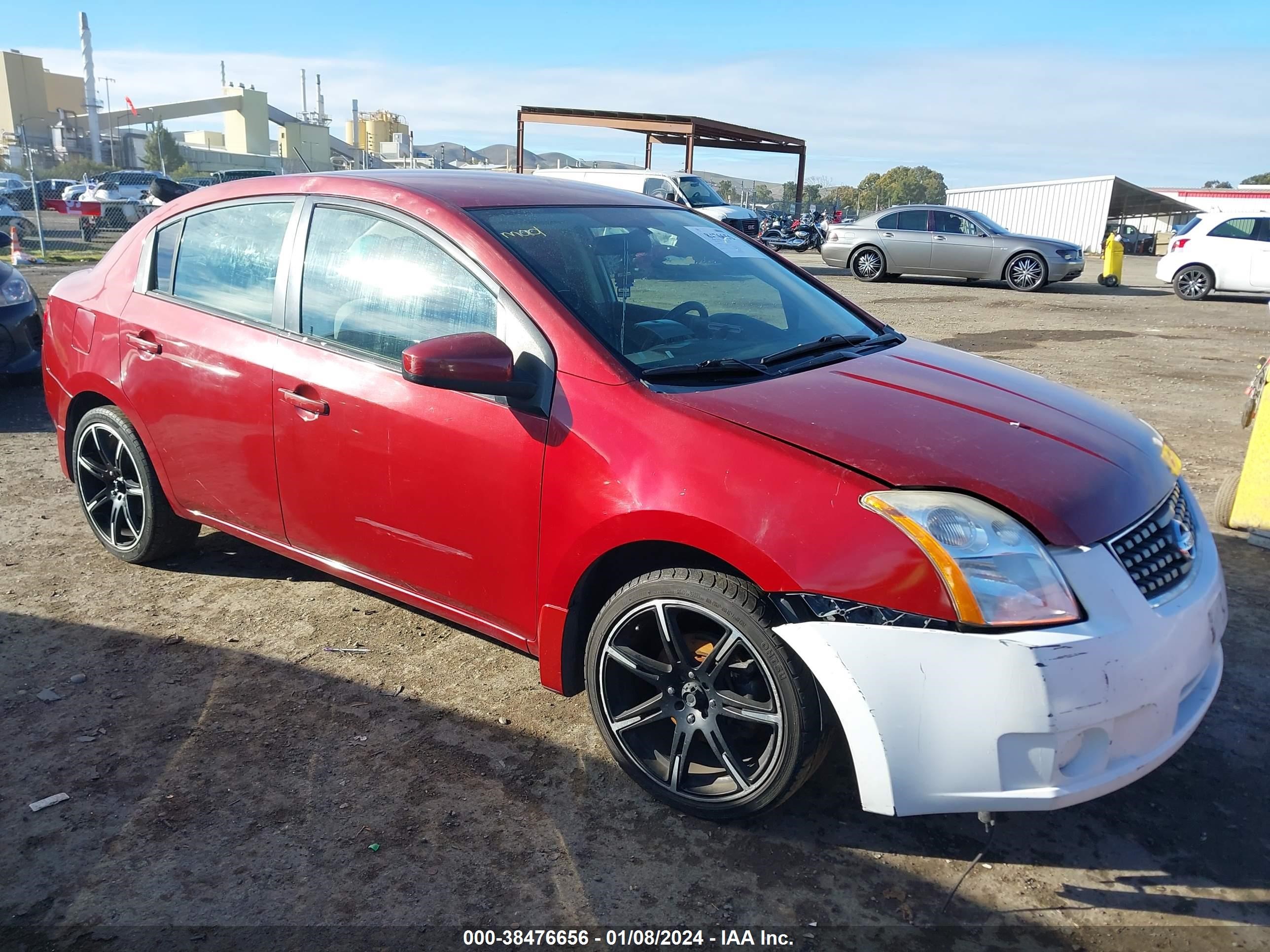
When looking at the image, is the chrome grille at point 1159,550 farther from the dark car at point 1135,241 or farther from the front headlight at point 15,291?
the dark car at point 1135,241

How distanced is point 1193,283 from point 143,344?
1862 centimetres

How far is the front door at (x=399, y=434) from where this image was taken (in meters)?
2.91

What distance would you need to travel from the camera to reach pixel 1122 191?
40031mm

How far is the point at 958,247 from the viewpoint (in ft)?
63.6

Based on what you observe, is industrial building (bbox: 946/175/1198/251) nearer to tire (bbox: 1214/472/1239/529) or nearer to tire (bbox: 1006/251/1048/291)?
tire (bbox: 1006/251/1048/291)

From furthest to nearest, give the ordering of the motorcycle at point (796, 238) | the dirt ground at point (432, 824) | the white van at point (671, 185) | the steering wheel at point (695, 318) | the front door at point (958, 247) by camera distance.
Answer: the motorcycle at point (796, 238) < the white van at point (671, 185) < the front door at point (958, 247) < the steering wheel at point (695, 318) < the dirt ground at point (432, 824)

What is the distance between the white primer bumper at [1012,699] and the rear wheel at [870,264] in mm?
18979

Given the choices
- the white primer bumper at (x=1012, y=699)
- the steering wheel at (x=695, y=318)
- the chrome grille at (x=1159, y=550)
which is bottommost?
the white primer bumper at (x=1012, y=699)

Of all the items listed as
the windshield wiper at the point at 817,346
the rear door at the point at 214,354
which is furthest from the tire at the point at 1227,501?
the rear door at the point at 214,354

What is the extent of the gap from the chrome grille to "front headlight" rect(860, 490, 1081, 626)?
10.2 inches

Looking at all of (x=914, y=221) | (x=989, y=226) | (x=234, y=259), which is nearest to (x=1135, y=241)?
(x=989, y=226)

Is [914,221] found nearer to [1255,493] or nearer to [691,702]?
[1255,493]

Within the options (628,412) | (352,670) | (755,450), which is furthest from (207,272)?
(755,450)

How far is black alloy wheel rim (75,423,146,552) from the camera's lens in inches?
168
